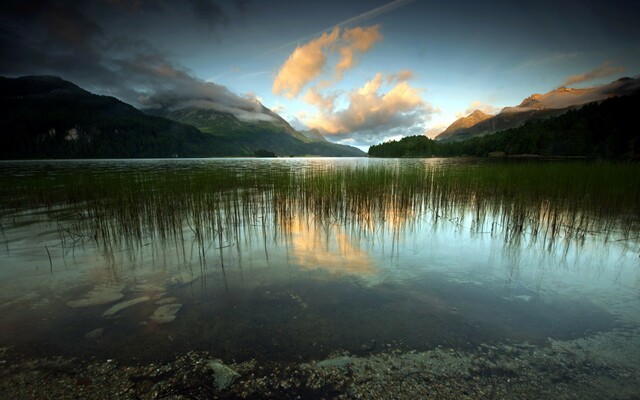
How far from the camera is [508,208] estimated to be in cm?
1091

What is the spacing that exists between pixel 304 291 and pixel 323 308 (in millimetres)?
690

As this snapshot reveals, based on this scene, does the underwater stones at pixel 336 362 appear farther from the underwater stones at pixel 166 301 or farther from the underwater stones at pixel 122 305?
the underwater stones at pixel 122 305

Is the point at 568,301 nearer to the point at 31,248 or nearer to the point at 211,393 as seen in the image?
the point at 211,393

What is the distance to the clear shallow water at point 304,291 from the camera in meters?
3.44

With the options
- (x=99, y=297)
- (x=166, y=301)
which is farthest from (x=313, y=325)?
(x=99, y=297)

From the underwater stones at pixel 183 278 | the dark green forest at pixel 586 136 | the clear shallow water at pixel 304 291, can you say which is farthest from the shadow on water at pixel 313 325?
the dark green forest at pixel 586 136

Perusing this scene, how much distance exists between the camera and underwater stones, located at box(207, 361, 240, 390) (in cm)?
267

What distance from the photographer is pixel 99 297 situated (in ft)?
14.9

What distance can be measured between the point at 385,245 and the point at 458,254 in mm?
1813

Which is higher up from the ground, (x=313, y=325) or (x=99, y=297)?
(x=99, y=297)

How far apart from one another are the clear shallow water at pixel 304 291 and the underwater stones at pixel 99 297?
32 mm

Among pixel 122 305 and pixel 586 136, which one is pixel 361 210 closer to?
pixel 122 305

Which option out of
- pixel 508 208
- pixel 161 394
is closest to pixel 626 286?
pixel 508 208

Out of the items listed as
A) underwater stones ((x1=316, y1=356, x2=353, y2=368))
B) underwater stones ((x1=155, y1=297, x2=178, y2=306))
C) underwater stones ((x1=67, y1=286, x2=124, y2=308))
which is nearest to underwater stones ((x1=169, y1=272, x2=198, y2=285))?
underwater stones ((x1=155, y1=297, x2=178, y2=306))
